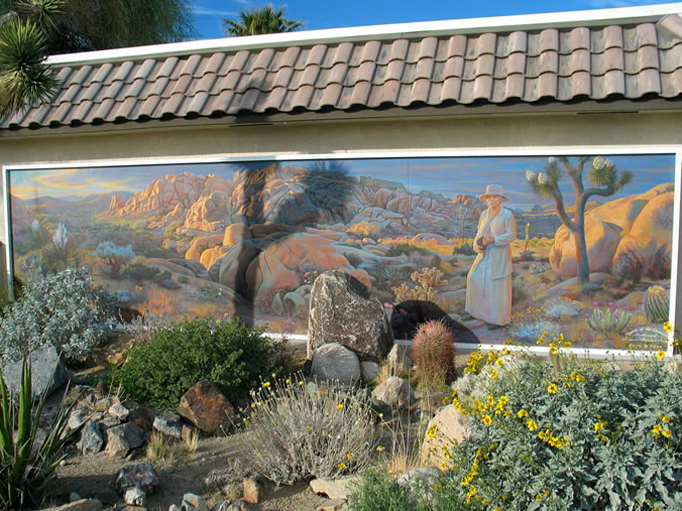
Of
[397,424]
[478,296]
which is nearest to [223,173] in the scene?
[478,296]

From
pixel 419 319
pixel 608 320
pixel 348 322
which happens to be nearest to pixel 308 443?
pixel 348 322

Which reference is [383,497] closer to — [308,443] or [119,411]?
[308,443]

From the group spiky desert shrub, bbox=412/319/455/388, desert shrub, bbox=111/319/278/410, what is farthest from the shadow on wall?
desert shrub, bbox=111/319/278/410

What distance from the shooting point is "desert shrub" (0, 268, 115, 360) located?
8.07 metres

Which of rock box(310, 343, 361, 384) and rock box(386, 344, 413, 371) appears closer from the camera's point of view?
rock box(310, 343, 361, 384)

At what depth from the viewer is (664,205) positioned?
7719mm

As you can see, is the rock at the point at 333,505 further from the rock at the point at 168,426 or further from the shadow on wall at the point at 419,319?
the shadow on wall at the point at 419,319

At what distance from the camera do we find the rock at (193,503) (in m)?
4.38

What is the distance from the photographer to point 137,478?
4805mm

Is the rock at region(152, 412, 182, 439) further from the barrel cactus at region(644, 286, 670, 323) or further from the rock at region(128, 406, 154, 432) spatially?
the barrel cactus at region(644, 286, 670, 323)

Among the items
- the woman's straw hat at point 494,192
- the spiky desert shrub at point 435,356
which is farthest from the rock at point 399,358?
the woman's straw hat at point 494,192

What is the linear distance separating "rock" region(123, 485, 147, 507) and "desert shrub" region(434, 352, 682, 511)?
2234mm

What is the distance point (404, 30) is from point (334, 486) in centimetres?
641

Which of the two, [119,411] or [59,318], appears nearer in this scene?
[119,411]
